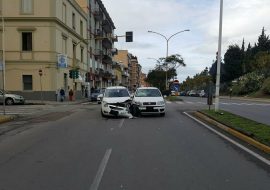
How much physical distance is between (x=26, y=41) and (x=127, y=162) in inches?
1528

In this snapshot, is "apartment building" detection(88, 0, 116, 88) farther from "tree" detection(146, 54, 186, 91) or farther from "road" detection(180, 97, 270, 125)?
"road" detection(180, 97, 270, 125)

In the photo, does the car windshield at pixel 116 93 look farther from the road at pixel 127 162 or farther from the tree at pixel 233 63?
the tree at pixel 233 63

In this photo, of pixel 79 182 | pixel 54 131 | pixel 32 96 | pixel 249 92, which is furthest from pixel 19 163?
pixel 249 92

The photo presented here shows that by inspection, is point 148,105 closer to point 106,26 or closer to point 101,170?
point 101,170

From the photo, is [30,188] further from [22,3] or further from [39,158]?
[22,3]

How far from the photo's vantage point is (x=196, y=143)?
1249cm

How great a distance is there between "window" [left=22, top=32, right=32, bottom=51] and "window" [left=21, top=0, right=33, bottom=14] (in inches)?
86.8

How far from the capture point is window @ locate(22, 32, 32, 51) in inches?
1812

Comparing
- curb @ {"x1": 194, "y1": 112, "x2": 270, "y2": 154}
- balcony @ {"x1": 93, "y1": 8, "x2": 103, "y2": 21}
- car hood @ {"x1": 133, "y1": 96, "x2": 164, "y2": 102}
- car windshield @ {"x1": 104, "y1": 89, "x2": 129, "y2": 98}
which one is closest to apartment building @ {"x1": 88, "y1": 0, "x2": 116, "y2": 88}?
balcony @ {"x1": 93, "y1": 8, "x2": 103, "y2": 21}

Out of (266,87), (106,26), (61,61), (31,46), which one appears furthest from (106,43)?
(31,46)

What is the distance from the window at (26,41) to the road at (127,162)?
32.2m

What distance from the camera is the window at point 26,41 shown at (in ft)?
151

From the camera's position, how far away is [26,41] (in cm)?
4609

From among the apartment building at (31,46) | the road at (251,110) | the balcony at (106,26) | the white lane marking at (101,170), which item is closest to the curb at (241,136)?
the road at (251,110)
